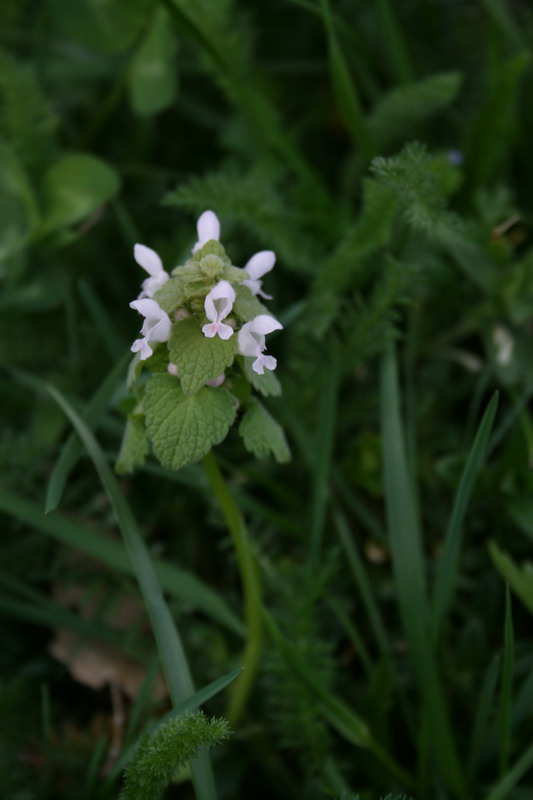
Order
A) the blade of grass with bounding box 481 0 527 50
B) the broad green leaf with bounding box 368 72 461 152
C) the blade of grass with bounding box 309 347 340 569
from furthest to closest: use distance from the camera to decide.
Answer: the blade of grass with bounding box 481 0 527 50
the broad green leaf with bounding box 368 72 461 152
the blade of grass with bounding box 309 347 340 569

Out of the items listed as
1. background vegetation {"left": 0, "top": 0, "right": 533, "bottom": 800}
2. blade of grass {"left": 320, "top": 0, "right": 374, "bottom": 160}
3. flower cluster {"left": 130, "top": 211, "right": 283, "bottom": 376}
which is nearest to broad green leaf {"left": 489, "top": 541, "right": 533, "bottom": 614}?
background vegetation {"left": 0, "top": 0, "right": 533, "bottom": 800}

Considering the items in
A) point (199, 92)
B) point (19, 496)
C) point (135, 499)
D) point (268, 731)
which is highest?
point (199, 92)

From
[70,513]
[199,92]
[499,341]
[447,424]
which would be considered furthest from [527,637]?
[199,92]

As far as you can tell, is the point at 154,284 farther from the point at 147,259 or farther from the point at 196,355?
the point at 196,355

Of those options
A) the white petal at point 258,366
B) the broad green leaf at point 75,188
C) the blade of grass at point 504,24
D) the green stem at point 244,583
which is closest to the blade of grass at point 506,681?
the green stem at point 244,583

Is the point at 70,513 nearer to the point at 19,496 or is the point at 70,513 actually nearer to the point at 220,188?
the point at 19,496

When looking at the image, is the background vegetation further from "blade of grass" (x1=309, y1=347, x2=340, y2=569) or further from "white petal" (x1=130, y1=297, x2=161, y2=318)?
"white petal" (x1=130, y1=297, x2=161, y2=318)
